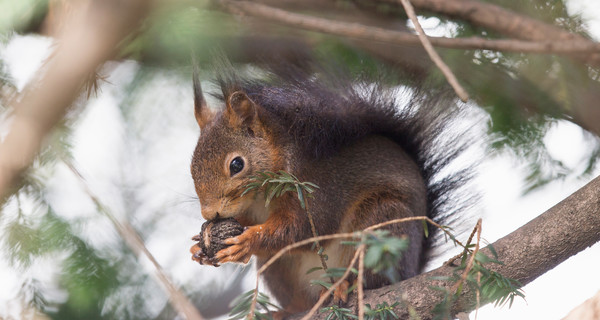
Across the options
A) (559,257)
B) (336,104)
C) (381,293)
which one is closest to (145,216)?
(336,104)

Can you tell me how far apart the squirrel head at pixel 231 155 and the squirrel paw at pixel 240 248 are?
81 mm

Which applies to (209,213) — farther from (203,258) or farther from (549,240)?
(549,240)

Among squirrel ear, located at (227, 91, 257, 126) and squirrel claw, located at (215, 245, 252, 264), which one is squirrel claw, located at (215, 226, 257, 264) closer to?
squirrel claw, located at (215, 245, 252, 264)

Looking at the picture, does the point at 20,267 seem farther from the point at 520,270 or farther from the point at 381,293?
the point at 520,270

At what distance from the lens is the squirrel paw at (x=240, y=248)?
189 centimetres

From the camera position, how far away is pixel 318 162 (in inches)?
87.3

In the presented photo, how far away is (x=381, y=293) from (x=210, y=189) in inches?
24.4

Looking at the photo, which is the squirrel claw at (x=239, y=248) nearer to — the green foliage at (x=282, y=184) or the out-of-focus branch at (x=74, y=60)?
the green foliage at (x=282, y=184)

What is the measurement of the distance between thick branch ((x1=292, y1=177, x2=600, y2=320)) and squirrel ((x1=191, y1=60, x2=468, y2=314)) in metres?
0.38

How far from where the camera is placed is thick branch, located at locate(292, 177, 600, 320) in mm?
1688

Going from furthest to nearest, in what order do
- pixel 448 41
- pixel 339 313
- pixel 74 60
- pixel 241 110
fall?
pixel 241 110
pixel 339 313
pixel 448 41
pixel 74 60

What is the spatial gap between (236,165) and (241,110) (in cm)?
21

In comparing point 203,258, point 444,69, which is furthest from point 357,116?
point 444,69

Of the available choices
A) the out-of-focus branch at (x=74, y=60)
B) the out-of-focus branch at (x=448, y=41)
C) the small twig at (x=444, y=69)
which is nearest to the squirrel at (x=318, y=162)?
the out-of-focus branch at (x=448, y=41)
